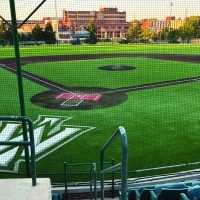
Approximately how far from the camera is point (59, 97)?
50.3 ft

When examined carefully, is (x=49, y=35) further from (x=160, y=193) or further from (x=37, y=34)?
(x=160, y=193)

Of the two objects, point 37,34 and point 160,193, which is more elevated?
point 37,34

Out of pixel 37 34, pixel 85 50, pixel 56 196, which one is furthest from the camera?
pixel 85 50

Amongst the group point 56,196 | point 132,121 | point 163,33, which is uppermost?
point 163,33

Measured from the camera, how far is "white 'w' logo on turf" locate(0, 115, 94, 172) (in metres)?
8.27

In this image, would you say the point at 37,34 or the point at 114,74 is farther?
the point at 114,74

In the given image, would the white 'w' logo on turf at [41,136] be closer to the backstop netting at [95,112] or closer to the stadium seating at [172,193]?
the backstop netting at [95,112]

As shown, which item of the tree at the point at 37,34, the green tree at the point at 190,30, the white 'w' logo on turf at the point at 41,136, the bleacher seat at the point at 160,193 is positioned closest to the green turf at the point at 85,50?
the green tree at the point at 190,30

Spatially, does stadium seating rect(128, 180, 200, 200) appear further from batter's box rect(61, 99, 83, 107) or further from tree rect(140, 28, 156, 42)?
tree rect(140, 28, 156, 42)

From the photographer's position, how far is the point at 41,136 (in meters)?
9.77

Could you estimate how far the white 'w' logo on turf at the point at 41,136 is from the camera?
8266 mm

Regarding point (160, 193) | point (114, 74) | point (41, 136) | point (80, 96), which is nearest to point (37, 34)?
point (80, 96)

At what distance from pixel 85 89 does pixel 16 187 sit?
1417 centimetres

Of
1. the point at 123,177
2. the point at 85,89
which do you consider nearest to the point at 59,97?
the point at 85,89
